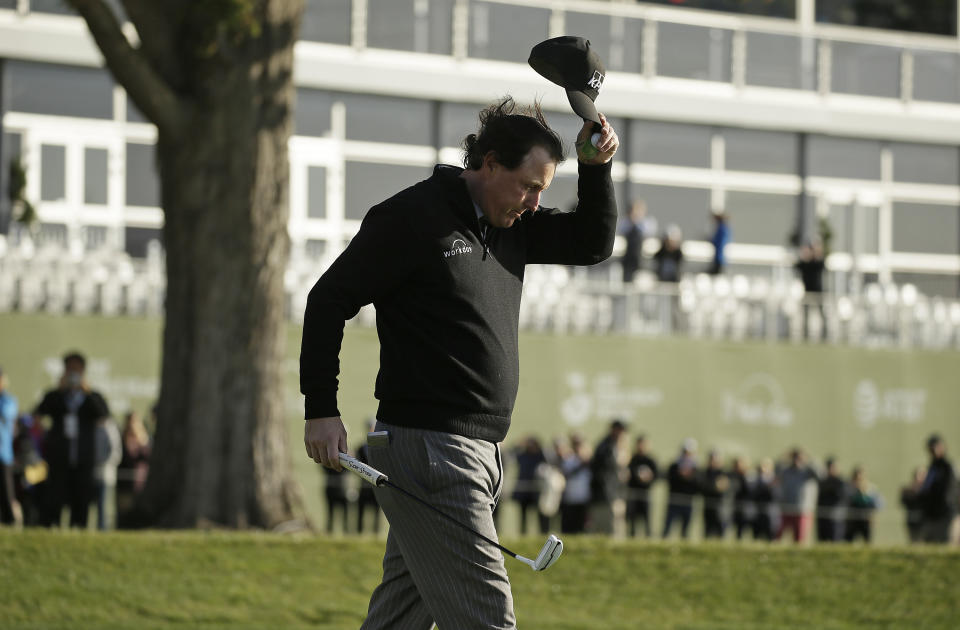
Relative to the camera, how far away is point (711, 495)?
2041 centimetres

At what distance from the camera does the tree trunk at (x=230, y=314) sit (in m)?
12.3

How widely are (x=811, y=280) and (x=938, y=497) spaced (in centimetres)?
679

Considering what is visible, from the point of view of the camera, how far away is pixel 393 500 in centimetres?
471

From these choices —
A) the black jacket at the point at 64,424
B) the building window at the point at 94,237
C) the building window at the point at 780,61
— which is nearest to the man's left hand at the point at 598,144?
the black jacket at the point at 64,424

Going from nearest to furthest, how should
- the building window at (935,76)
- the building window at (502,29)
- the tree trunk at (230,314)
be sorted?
the tree trunk at (230,314)
the building window at (502,29)
the building window at (935,76)

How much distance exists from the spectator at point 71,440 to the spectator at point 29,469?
28cm

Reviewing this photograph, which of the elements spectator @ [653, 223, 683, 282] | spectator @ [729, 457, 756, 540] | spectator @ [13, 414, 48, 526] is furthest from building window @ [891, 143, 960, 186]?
spectator @ [13, 414, 48, 526]

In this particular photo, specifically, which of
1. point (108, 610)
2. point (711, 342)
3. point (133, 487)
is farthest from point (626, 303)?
point (108, 610)

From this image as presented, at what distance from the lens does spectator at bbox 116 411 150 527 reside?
1714 cm

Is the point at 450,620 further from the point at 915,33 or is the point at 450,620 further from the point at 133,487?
the point at 915,33

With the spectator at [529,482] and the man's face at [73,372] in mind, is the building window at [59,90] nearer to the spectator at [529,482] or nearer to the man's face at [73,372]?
the spectator at [529,482]

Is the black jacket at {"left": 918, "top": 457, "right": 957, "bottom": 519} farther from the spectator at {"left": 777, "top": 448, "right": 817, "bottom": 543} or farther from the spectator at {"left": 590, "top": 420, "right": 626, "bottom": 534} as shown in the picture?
the spectator at {"left": 590, "top": 420, "right": 626, "bottom": 534}

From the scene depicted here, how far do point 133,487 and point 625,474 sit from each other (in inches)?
233

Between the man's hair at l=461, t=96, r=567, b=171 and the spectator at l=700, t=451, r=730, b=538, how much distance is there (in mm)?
15846
